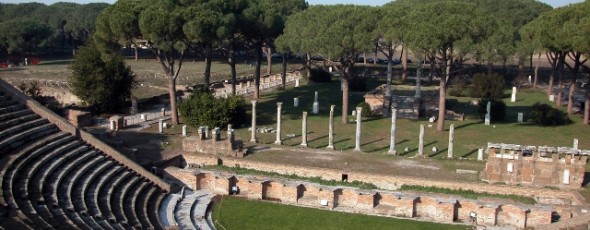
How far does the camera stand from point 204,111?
3212 centimetres

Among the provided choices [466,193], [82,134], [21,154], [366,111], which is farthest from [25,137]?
Answer: [366,111]

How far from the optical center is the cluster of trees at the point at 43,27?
241 feet

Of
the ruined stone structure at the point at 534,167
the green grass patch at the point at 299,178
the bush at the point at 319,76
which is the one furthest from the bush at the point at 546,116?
the bush at the point at 319,76

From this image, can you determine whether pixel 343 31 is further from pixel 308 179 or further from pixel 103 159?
pixel 103 159

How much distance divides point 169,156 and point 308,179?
5.98 meters

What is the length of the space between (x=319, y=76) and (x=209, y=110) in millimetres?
23582

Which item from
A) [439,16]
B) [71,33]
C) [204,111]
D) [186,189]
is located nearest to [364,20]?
[439,16]

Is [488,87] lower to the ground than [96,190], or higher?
higher

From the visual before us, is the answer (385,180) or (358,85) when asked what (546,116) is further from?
(358,85)

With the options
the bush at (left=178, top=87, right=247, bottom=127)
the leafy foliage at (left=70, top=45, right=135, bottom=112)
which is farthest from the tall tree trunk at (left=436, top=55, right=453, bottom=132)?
the leafy foliage at (left=70, top=45, right=135, bottom=112)

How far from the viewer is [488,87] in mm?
45188

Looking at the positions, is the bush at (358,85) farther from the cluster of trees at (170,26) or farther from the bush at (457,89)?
the cluster of trees at (170,26)

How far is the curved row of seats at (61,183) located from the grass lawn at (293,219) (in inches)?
92.8

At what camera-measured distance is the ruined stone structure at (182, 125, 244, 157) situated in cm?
2694
